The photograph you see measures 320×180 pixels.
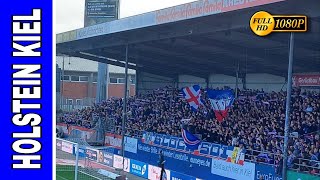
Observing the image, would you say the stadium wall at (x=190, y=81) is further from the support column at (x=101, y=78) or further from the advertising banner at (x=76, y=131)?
the advertising banner at (x=76, y=131)

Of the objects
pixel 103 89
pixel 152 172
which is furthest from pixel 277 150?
pixel 103 89

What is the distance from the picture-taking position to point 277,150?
67.6 ft

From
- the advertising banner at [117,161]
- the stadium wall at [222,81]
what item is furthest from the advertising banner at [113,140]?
the stadium wall at [222,81]

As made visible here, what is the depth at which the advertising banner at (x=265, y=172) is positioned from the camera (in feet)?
63.8

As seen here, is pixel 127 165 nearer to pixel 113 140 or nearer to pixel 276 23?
pixel 113 140

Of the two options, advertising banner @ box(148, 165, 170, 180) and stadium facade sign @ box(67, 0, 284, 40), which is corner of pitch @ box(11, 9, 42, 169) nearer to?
stadium facade sign @ box(67, 0, 284, 40)

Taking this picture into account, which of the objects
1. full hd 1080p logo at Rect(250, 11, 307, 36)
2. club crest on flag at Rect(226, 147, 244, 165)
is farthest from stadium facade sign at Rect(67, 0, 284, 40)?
club crest on flag at Rect(226, 147, 244, 165)

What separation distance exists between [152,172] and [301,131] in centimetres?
624

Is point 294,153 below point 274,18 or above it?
below

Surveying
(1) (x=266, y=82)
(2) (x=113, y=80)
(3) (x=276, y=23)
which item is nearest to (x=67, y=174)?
(3) (x=276, y=23)

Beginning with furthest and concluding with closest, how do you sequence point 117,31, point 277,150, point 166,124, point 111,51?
point 111,51 → point 166,124 → point 117,31 → point 277,150

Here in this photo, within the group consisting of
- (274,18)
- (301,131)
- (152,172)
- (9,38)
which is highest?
(274,18)

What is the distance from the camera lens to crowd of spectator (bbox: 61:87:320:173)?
2044 cm

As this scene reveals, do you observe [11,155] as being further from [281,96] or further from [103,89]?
[103,89]
